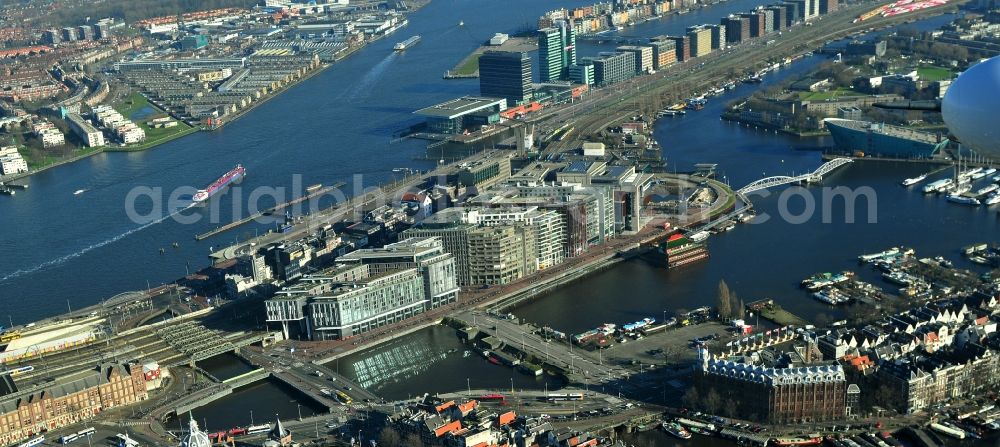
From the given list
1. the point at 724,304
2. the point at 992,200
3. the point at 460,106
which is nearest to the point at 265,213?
the point at 460,106

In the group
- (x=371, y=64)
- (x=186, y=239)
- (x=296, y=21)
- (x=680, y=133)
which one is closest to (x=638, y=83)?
(x=680, y=133)

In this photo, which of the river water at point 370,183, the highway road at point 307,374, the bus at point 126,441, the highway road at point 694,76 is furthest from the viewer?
the highway road at point 694,76

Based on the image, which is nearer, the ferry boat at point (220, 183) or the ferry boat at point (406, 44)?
the ferry boat at point (220, 183)

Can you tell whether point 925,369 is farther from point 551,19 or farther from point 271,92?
point 551,19

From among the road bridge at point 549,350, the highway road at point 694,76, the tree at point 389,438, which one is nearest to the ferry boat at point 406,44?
the highway road at point 694,76

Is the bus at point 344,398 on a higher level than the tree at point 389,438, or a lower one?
lower

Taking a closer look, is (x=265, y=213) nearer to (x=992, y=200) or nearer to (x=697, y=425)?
(x=697, y=425)

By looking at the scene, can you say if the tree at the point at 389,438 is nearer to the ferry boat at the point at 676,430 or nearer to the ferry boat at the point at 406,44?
the ferry boat at the point at 676,430
